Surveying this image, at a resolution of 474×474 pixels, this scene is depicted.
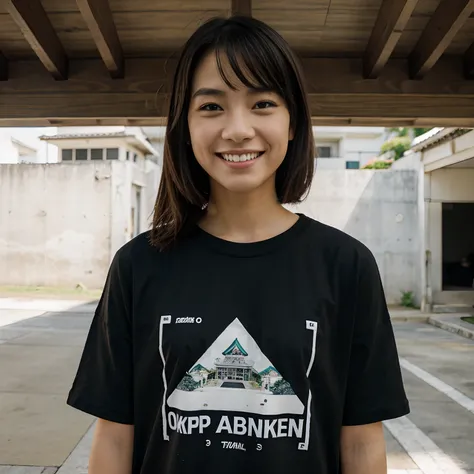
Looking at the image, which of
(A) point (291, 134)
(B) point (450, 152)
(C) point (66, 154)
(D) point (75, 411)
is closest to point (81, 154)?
(C) point (66, 154)

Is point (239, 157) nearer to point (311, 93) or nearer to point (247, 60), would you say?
point (247, 60)

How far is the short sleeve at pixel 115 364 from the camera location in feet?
3.32

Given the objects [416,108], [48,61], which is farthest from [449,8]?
[48,61]

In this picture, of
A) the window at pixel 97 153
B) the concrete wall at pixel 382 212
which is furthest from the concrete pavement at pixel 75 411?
the window at pixel 97 153

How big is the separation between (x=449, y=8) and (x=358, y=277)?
2311 mm

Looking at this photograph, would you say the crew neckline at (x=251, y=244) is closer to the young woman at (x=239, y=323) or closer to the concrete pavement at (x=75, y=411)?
the young woman at (x=239, y=323)

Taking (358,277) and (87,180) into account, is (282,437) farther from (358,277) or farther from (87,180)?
(87,180)

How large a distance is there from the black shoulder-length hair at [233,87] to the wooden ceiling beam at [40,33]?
6.48ft

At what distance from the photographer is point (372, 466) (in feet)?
3.24

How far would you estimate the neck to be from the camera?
1.04 metres

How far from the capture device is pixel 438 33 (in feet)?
9.53

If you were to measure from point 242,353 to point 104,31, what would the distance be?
243cm

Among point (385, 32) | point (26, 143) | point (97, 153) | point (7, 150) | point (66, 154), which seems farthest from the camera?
point (26, 143)

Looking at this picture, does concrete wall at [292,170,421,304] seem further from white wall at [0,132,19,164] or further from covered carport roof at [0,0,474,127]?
white wall at [0,132,19,164]
